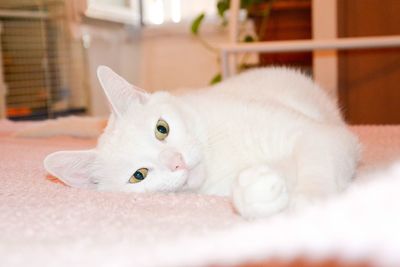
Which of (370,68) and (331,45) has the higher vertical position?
(331,45)

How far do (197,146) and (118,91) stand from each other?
25cm

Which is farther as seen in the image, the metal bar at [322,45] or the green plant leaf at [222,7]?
the green plant leaf at [222,7]

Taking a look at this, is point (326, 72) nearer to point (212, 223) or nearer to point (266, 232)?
point (212, 223)

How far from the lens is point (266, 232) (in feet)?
1.63

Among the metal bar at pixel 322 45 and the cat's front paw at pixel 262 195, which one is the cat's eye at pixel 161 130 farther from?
the metal bar at pixel 322 45

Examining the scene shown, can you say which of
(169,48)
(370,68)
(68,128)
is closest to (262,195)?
(68,128)

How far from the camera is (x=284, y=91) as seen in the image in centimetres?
152

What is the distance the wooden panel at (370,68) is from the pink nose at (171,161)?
183 centimetres

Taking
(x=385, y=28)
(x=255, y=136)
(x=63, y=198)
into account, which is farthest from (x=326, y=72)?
(x=63, y=198)

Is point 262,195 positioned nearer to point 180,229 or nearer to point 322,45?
point 180,229

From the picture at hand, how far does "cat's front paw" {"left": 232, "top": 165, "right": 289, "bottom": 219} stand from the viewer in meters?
0.73

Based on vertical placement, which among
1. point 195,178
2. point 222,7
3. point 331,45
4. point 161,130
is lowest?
point 195,178

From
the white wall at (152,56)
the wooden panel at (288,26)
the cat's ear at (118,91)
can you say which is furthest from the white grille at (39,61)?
the cat's ear at (118,91)

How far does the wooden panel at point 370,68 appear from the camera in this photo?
257 centimetres
